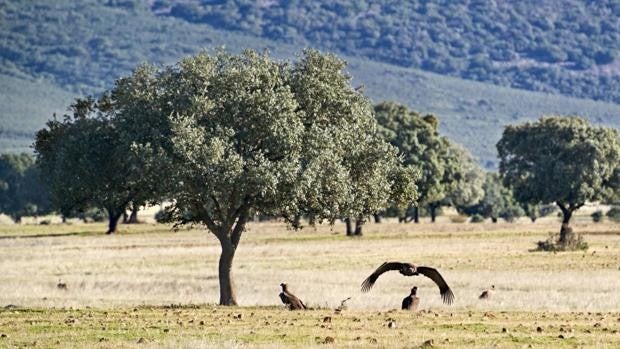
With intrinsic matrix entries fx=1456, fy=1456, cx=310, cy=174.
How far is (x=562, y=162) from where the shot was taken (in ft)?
344

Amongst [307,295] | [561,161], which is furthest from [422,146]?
[307,295]

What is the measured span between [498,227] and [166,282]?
238 ft

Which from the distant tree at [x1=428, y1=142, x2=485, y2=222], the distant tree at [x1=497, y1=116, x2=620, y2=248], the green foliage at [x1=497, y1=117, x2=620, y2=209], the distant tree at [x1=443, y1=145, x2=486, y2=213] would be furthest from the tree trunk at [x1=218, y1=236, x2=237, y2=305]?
the distant tree at [x1=443, y1=145, x2=486, y2=213]

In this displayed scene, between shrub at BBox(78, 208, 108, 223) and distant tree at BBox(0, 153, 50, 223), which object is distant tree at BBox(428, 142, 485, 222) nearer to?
shrub at BBox(78, 208, 108, 223)

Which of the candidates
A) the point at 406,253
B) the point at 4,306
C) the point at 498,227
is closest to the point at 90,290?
the point at 4,306

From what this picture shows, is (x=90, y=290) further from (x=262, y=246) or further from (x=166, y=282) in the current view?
(x=262, y=246)

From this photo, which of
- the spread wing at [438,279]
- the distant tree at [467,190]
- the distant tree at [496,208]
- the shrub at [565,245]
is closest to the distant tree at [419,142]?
the distant tree at [467,190]

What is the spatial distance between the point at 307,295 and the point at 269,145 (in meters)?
7.97

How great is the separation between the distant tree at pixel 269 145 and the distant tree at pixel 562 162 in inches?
2313

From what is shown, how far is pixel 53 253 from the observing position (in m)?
85.2

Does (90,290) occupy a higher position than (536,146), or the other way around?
(536,146)

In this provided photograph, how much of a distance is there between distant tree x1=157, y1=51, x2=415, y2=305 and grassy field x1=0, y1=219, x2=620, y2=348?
2.92m

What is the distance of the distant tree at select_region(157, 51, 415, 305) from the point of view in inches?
1636

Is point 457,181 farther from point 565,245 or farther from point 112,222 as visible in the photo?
point 565,245
